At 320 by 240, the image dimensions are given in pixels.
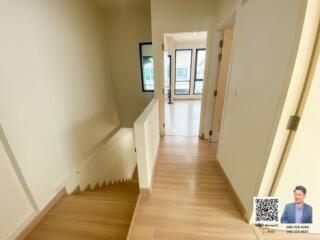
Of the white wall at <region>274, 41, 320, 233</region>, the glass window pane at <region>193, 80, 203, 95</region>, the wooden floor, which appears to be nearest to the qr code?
the white wall at <region>274, 41, 320, 233</region>

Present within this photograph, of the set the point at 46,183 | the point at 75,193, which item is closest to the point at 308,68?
the point at 46,183

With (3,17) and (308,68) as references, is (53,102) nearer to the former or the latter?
(3,17)

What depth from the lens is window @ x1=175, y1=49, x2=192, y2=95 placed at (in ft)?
22.1

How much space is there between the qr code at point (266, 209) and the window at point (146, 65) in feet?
10.4

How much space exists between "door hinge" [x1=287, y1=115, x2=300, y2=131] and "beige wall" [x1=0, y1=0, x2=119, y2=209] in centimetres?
233

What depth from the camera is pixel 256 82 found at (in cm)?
132

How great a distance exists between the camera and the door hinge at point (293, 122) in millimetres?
1017

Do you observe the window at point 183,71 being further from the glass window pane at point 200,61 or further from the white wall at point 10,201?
the white wall at point 10,201

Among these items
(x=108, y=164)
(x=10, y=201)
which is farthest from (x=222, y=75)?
(x=10, y=201)

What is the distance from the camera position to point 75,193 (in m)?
2.18

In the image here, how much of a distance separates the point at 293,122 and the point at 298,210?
0.86 meters

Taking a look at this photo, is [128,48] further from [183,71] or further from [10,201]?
[183,71]

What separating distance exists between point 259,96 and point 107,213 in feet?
6.38

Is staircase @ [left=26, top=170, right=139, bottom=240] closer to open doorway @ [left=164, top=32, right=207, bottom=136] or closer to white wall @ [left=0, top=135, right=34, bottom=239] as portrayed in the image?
white wall @ [left=0, top=135, right=34, bottom=239]
